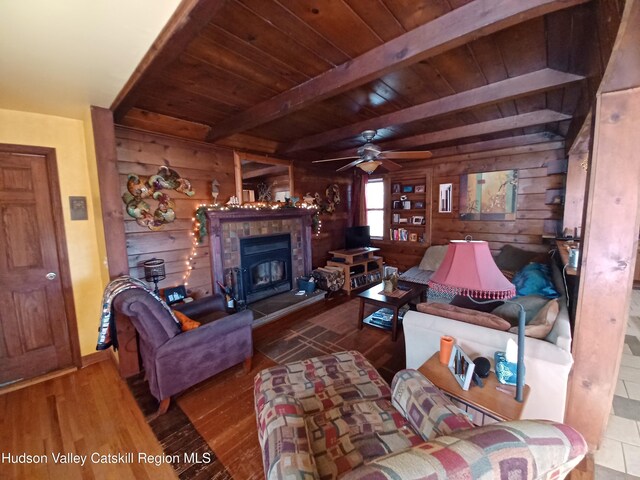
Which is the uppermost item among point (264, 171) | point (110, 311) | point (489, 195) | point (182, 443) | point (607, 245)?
point (264, 171)

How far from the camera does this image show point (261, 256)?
12.9 feet

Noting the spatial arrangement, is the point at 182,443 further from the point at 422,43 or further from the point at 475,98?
the point at 475,98

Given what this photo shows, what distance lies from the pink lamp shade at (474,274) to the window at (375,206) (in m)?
4.16

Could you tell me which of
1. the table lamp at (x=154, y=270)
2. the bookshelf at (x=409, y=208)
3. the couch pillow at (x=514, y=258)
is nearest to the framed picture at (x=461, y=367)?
the table lamp at (x=154, y=270)

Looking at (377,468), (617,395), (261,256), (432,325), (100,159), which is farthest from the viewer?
(261,256)

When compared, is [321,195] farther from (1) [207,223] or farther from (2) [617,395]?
(2) [617,395]

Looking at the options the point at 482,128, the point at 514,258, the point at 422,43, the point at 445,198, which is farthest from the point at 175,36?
the point at 514,258

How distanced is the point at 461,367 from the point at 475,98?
7.14 feet

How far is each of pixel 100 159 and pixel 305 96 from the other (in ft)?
5.81

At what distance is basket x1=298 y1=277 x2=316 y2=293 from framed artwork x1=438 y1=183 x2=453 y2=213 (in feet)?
8.50

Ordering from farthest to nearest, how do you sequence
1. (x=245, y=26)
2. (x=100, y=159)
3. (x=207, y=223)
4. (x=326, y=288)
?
1. (x=326, y=288)
2. (x=207, y=223)
3. (x=100, y=159)
4. (x=245, y=26)

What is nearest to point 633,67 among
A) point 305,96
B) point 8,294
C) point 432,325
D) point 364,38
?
point 364,38

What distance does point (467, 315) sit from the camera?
184 centimetres

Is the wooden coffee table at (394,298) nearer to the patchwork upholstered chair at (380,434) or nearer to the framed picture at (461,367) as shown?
the patchwork upholstered chair at (380,434)
